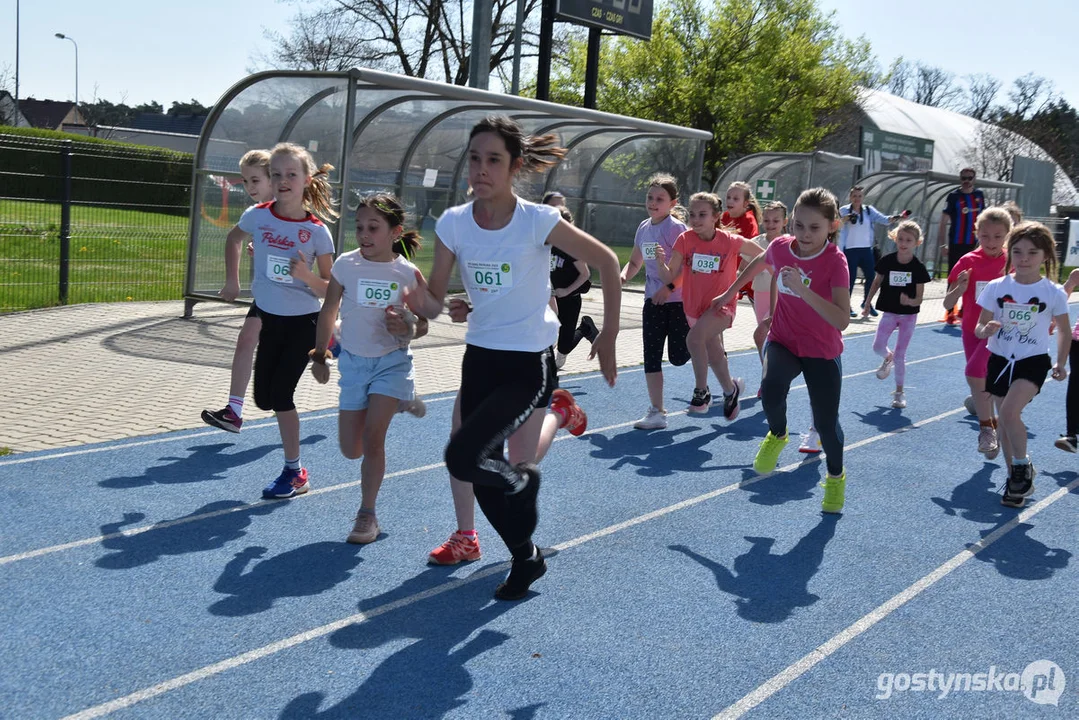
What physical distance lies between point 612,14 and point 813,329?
1611 centimetres

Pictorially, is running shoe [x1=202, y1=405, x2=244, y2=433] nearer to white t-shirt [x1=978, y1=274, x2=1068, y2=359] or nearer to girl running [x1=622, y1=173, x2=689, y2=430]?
girl running [x1=622, y1=173, x2=689, y2=430]

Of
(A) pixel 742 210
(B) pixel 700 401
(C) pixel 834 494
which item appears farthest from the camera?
(A) pixel 742 210

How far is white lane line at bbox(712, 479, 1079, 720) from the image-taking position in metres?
3.86

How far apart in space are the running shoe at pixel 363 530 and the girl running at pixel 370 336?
0.70 ft

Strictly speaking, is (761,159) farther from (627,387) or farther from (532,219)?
(532,219)

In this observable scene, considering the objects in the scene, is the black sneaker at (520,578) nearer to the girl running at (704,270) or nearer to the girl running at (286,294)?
the girl running at (286,294)

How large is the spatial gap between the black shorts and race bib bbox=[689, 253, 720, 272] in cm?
217

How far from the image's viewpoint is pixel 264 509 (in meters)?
5.77

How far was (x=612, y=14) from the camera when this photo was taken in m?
20.8

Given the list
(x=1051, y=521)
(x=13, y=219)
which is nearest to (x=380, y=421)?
(x=1051, y=521)

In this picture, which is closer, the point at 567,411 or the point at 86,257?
the point at 567,411

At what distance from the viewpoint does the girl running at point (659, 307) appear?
838cm

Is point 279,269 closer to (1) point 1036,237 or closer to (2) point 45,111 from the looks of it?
(1) point 1036,237

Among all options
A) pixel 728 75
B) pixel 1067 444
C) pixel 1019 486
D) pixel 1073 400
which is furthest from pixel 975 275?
pixel 728 75
